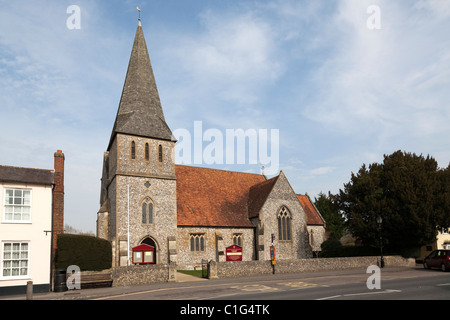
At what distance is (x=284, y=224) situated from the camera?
118 ft

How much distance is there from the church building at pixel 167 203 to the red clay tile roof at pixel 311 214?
541 cm

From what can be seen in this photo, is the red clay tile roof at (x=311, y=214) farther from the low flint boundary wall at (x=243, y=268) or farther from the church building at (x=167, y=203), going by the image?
the low flint boundary wall at (x=243, y=268)

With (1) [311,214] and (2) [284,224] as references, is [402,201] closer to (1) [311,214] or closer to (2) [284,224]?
(2) [284,224]

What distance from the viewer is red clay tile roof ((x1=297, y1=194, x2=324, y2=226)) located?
41.8 m

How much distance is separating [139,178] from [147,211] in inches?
116

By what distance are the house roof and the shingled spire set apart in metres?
9.87

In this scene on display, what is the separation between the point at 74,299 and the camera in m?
16.2

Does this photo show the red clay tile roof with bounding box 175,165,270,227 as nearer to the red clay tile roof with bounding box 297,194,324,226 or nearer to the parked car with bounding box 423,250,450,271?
the red clay tile roof with bounding box 297,194,324,226

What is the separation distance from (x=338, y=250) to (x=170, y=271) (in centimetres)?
2359

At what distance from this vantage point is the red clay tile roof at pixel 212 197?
3331 centimetres

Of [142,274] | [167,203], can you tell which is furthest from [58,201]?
[167,203]

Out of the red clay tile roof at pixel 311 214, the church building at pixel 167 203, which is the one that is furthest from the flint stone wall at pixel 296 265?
the red clay tile roof at pixel 311 214
